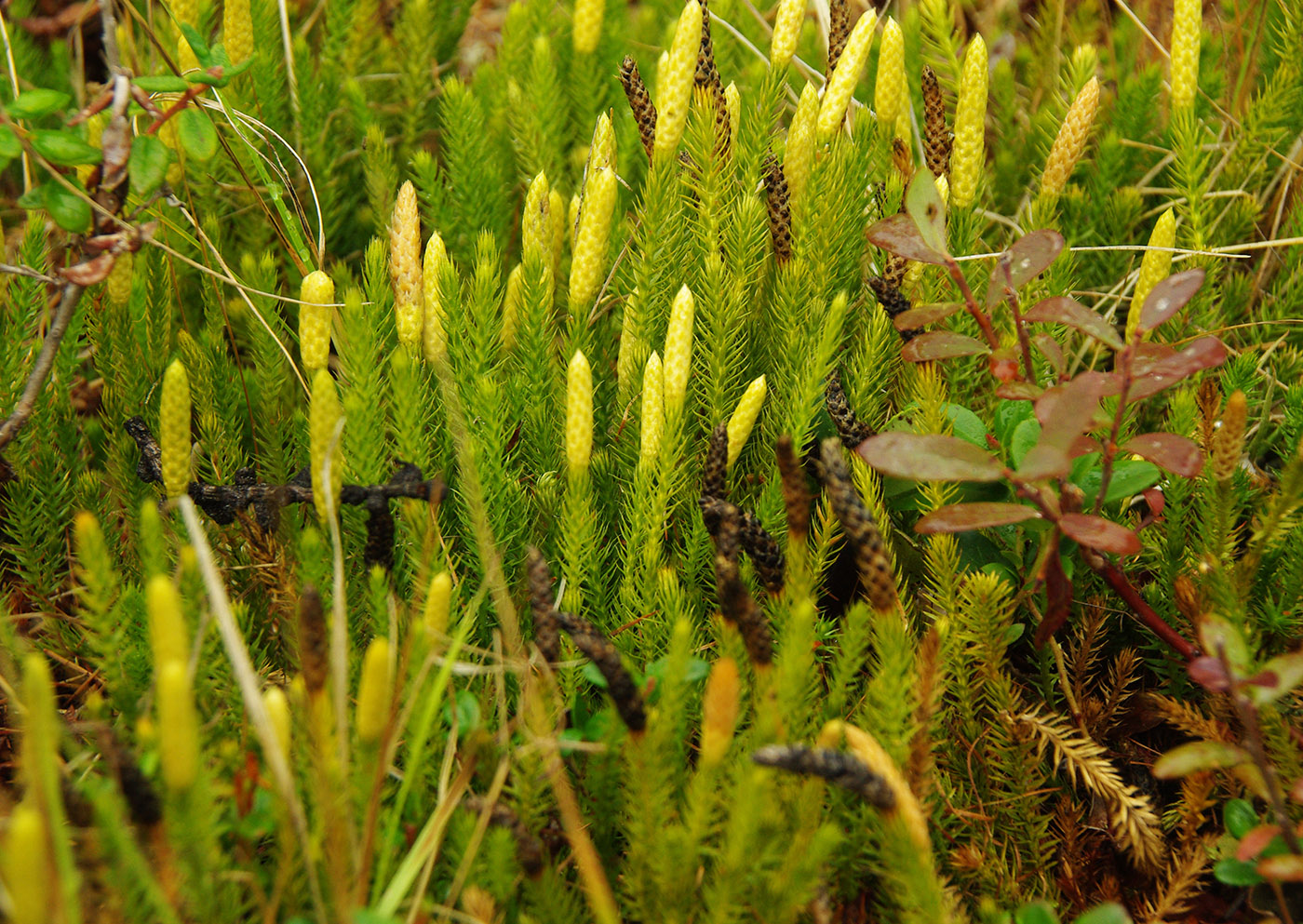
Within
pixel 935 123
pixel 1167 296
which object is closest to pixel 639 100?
pixel 935 123

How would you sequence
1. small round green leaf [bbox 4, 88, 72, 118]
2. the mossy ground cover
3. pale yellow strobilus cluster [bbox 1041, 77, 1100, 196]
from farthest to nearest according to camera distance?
pale yellow strobilus cluster [bbox 1041, 77, 1100, 196], small round green leaf [bbox 4, 88, 72, 118], the mossy ground cover

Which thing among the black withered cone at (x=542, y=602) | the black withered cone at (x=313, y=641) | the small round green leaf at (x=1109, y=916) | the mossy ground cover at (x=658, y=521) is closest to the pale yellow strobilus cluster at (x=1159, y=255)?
the mossy ground cover at (x=658, y=521)

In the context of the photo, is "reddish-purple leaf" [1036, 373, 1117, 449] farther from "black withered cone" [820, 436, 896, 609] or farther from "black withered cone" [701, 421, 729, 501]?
"black withered cone" [701, 421, 729, 501]

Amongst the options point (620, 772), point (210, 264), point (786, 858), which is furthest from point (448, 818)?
point (210, 264)

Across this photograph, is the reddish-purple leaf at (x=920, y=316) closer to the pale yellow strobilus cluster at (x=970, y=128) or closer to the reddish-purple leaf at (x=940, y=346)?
the reddish-purple leaf at (x=940, y=346)

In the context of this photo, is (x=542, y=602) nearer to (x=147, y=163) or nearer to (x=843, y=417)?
(x=843, y=417)

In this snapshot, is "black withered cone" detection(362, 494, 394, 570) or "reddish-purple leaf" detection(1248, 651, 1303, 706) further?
"black withered cone" detection(362, 494, 394, 570)

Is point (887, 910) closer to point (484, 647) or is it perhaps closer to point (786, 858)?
point (786, 858)

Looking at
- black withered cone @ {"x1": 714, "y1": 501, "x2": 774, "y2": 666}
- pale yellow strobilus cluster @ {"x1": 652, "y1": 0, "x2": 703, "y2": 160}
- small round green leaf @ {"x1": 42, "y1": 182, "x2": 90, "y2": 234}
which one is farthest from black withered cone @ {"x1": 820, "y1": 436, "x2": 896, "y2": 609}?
small round green leaf @ {"x1": 42, "y1": 182, "x2": 90, "y2": 234}
